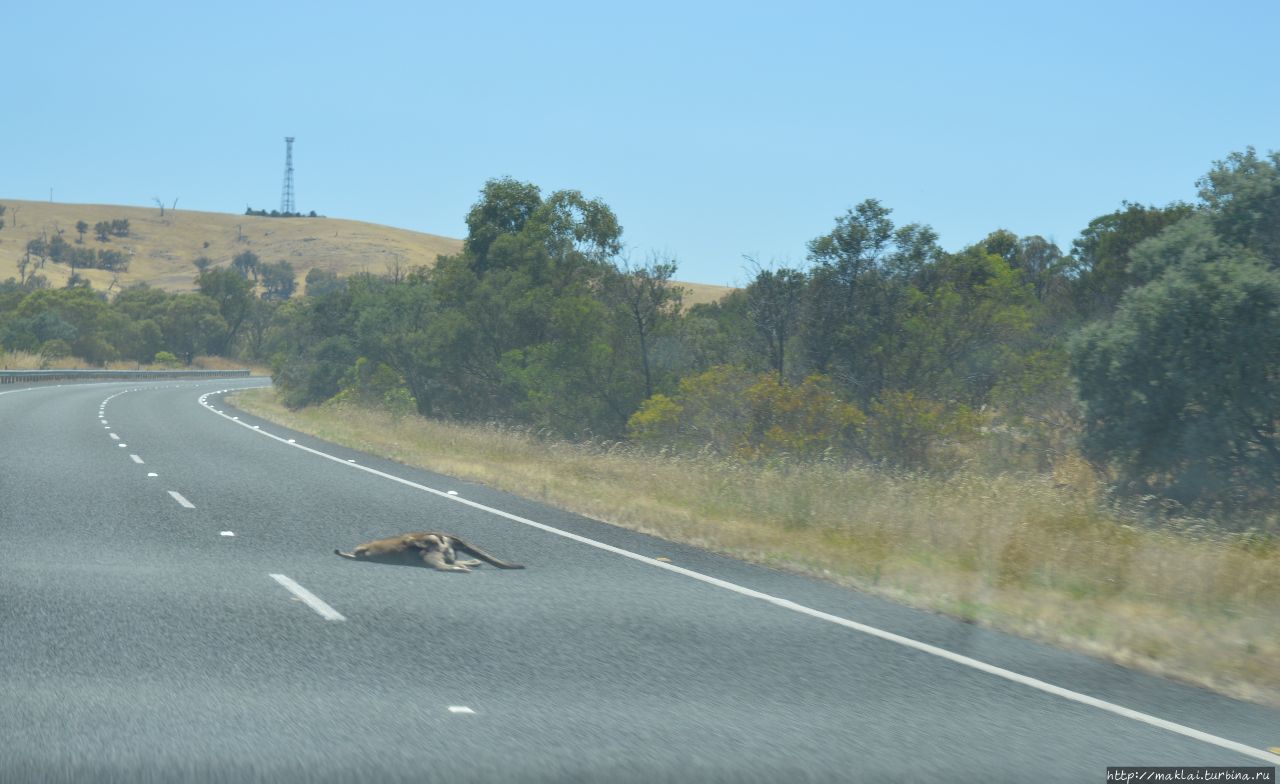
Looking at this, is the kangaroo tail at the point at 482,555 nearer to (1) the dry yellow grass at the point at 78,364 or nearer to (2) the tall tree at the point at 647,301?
(2) the tall tree at the point at 647,301

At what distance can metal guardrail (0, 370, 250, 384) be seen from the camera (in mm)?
61034

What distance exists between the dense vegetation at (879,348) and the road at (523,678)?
10.6 m

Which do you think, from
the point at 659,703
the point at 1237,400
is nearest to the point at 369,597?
the point at 659,703

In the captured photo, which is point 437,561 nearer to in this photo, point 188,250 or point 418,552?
point 418,552

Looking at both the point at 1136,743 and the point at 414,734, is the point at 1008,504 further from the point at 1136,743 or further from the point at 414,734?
the point at 414,734

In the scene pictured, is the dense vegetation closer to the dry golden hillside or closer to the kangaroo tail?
the kangaroo tail

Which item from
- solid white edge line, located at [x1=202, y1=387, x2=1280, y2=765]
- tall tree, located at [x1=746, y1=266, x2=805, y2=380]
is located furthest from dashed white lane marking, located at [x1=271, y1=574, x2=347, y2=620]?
tall tree, located at [x1=746, y1=266, x2=805, y2=380]

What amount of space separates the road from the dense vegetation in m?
10.6

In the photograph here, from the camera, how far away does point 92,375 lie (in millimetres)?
71625

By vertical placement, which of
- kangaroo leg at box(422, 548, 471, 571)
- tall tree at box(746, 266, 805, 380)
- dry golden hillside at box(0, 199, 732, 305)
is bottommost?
kangaroo leg at box(422, 548, 471, 571)

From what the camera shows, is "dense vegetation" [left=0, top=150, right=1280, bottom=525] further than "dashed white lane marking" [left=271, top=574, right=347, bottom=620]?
Yes

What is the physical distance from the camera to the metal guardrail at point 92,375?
Answer: 2403 inches

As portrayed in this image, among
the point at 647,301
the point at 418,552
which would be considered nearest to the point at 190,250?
the point at 647,301

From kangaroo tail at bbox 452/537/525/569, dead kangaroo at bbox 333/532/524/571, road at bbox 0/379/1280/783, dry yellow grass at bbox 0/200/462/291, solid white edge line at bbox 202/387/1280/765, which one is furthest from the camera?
dry yellow grass at bbox 0/200/462/291
